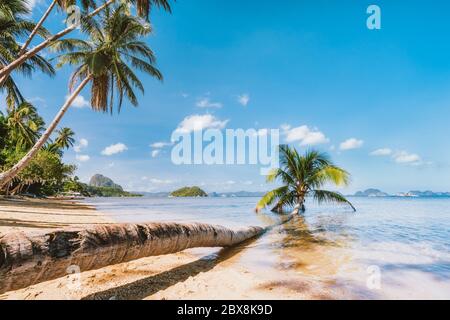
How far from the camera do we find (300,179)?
45.8 feet

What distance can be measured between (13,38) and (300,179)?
16375mm

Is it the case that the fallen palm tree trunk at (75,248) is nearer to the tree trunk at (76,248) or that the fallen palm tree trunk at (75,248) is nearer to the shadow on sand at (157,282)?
the tree trunk at (76,248)

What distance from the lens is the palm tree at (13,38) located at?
10.9 m

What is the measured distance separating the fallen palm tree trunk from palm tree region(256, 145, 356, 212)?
11.0 meters

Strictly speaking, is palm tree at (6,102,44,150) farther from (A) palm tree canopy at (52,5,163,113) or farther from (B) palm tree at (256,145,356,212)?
(B) palm tree at (256,145,356,212)

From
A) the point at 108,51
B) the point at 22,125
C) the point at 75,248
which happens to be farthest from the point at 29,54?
the point at 22,125

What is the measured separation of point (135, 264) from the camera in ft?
13.5

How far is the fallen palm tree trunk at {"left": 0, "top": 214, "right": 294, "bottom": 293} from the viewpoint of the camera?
197 cm

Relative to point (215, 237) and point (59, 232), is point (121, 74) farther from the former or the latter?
point (59, 232)

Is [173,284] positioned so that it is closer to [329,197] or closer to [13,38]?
[329,197]

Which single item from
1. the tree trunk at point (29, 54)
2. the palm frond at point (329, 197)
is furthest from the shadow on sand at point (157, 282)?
the palm frond at point (329, 197)

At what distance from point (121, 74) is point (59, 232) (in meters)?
10.7

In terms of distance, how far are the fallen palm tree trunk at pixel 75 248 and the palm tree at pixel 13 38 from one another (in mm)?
11894
